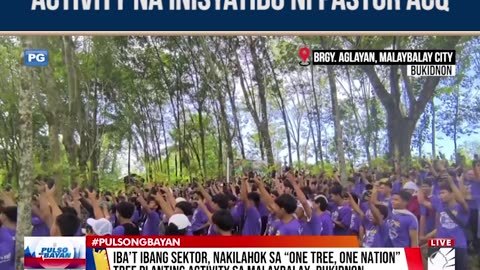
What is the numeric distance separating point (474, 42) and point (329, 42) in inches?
31.7

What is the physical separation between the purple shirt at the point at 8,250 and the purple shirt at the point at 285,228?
1.50 meters

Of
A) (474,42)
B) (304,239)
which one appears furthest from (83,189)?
(474,42)

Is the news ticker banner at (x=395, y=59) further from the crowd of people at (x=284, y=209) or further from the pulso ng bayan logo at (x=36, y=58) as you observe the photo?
the pulso ng bayan logo at (x=36, y=58)

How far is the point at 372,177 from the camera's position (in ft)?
12.9

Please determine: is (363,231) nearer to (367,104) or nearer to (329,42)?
(367,104)

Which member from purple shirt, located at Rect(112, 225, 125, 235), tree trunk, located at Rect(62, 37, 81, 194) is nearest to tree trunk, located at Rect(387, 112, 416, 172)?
purple shirt, located at Rect(112, 225, 125, 235)

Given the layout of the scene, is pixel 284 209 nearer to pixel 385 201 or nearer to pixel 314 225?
pixel 314 225

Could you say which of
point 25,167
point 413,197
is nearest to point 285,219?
point 413,197

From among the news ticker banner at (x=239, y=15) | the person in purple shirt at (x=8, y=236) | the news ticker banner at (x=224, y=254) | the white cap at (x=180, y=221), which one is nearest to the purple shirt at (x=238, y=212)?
the news ticker banner at (x=224, y=254)

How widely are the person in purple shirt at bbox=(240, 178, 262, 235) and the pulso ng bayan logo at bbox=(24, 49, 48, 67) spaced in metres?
1.32

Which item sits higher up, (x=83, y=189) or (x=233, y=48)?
(x=233, y=48)

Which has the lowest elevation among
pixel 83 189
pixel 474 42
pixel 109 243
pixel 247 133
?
pixel 109 243

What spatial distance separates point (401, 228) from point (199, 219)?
1153 mm

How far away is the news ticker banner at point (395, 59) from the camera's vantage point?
154 inches
